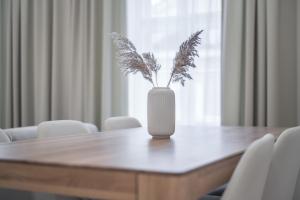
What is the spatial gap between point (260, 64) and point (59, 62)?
6.91 ft

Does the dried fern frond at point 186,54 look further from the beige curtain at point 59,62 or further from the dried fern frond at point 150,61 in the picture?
the beige curtain at point 59,62

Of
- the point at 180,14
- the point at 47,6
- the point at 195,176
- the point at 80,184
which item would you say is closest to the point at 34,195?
the point at 80,184

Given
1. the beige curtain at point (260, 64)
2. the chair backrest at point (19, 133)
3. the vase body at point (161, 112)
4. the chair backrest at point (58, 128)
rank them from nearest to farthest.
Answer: the vase body at point (161, 112) → the chair backrest at point (58, 128) → the chair backrest at point (19, 133) → the beige curtain at point (260, 64)

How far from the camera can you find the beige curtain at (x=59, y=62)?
4109 millimetres

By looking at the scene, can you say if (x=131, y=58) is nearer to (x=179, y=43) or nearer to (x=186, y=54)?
Answer: (x=186, y=54)

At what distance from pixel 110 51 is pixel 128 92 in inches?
18.1

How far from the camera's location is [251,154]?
1.11 m

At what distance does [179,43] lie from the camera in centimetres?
388

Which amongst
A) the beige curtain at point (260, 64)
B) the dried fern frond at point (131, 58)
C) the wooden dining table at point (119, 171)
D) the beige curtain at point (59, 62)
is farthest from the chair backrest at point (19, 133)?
the beige curtain at point (260, 64)

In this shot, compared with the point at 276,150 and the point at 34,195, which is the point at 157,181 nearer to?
the point at 276,150

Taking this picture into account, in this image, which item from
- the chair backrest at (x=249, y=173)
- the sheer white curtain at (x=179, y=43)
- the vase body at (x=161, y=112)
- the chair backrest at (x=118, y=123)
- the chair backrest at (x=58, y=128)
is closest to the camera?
the chair backrest at (x=249, y=173)

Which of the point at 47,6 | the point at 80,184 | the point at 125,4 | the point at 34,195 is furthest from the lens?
the point at 47,6

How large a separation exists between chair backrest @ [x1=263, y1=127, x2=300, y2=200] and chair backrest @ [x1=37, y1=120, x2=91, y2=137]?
1.20m

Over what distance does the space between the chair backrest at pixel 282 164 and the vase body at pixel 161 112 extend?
0.59 meters
